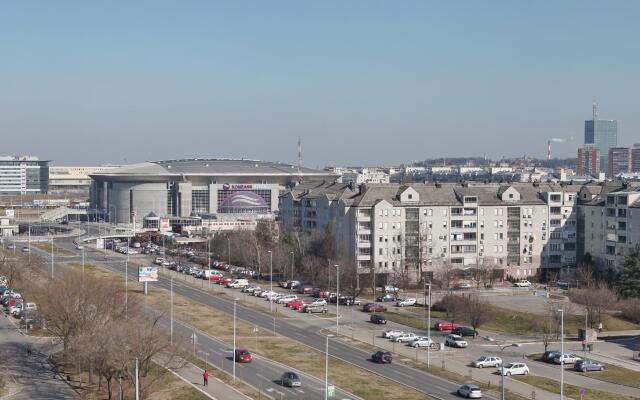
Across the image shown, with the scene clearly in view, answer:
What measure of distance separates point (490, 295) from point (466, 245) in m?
12.1

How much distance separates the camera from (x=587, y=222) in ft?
295

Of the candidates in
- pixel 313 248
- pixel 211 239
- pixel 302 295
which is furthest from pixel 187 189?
pixel 302 295

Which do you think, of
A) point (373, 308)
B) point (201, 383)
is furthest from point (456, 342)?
point (201, 383)

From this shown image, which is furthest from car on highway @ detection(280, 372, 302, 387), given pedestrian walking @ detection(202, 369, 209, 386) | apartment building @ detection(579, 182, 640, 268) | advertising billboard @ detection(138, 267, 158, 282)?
apartment building @ detection(579, 182, 640, 268)

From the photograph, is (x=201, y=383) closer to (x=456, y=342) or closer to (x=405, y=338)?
(x=405, y=338)

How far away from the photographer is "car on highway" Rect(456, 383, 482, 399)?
4119cm

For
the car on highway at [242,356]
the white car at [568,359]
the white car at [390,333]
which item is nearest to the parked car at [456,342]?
the white car at [390,333]

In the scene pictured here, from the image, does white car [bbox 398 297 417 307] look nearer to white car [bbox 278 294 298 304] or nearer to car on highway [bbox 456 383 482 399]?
white car [bbox 278 294 298 304]

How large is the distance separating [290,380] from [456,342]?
15.6 meters

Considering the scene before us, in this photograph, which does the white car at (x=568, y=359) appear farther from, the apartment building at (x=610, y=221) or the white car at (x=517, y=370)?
the apartment building at (x=610, y=221)

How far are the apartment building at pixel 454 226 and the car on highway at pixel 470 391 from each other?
42420 mm

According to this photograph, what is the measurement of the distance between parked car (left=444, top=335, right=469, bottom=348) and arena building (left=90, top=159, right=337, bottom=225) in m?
94.8

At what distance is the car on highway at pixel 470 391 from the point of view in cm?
4119

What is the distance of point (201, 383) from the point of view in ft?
144
